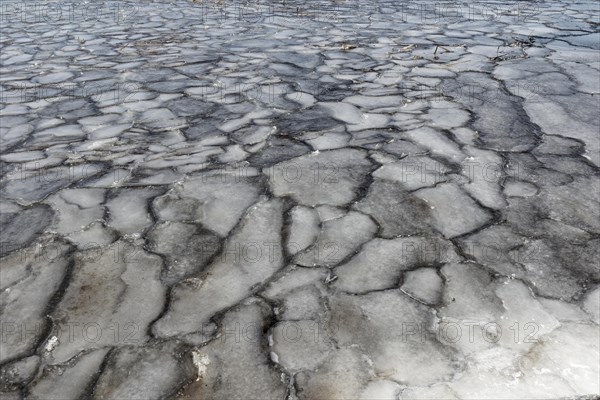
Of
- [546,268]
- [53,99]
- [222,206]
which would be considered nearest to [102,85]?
[53,99]

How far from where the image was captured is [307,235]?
6.57 ft

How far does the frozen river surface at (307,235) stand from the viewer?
4.83 feet

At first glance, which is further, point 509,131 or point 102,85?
point 102,85

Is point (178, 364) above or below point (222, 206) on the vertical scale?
below

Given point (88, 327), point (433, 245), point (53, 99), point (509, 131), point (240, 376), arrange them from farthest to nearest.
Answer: point (53, 99) → point (509, 131) → point (433, 245) → point (88, 327) → point (240, 376)

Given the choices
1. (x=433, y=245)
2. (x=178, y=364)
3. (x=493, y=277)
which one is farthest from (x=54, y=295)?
(x=493, y=277)

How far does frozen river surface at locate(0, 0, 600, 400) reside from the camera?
1472mm

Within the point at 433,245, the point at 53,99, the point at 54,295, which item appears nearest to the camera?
the point at 54,295

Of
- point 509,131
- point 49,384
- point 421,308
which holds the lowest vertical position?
point 49,384

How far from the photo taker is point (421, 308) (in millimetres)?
1646

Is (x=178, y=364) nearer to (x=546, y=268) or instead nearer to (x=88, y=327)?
(x=88, y=327)

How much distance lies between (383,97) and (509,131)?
0.86 m

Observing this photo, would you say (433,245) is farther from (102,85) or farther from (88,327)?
(102,85)

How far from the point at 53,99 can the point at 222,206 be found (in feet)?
7.67
